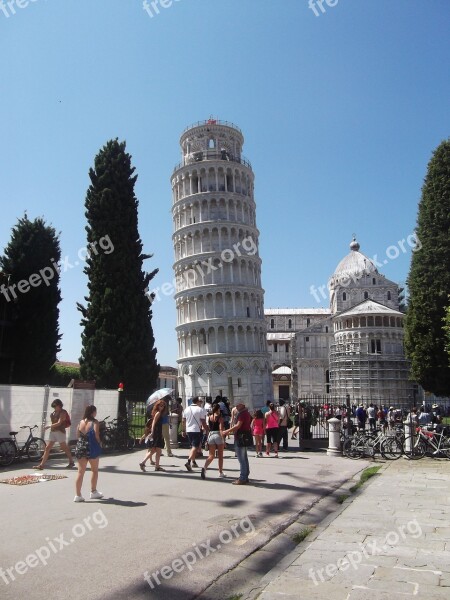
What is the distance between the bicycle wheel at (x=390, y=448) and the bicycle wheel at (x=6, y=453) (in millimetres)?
11301

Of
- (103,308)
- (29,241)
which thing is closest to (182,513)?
(103,308)

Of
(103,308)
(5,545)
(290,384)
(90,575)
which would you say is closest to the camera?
(90,575)

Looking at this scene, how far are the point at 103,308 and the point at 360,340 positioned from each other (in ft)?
150

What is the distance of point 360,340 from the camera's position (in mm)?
65688

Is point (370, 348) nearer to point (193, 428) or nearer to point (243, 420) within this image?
point (193, 428)

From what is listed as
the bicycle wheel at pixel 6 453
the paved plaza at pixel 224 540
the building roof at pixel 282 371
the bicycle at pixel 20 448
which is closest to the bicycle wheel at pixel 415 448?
the paved plaza at pixel 224 540

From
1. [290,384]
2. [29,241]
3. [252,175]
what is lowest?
[290,384]

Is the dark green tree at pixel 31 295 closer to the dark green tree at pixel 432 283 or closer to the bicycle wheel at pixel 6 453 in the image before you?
the bicycle wheel at pixel 6 453

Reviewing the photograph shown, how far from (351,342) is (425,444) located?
5049 centimetres

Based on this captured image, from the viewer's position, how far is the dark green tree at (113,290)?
28.0 meters

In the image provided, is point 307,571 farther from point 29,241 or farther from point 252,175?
point 252,175

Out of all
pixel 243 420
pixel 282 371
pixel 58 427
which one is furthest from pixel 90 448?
pixel 282 371

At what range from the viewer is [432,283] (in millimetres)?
26531

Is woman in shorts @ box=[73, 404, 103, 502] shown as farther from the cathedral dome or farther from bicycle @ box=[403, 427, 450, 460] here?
the cathedral dome
